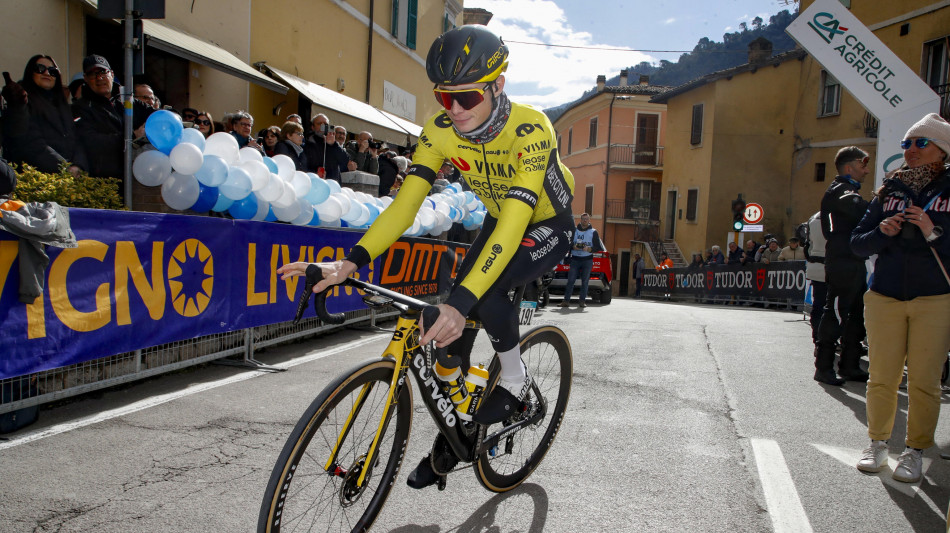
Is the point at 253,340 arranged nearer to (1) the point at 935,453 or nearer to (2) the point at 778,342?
(1) the point at 935,453

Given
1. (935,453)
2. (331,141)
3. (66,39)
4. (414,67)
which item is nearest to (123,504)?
(935,453)

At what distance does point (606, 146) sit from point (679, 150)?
32.8 ft

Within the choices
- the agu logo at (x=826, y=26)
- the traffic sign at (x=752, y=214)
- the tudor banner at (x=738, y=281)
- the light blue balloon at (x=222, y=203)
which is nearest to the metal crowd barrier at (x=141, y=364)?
the light blue balloon at (x=222, y=203)

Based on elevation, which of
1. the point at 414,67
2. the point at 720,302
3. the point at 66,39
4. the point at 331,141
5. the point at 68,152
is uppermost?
the point at 414,67

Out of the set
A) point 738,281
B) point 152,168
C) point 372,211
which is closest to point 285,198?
point 152,168

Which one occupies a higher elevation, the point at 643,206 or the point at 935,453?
the point at 643,206

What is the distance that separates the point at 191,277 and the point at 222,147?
70.1 inches

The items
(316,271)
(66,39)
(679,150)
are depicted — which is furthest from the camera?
(679,150)

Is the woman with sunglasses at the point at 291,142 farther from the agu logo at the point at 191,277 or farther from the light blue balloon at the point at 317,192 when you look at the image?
the agu logo at the point at 191,277

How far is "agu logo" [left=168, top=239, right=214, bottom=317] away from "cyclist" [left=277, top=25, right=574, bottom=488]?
9.97ft

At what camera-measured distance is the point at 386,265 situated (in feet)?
28.9

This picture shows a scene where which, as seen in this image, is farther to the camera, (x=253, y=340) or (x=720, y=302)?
(x=720, y=302)

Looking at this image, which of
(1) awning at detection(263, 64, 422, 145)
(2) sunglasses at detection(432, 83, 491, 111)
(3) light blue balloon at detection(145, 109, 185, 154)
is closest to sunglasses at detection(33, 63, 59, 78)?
(3) light blue balloon at detection(145, 109, 185, 154)

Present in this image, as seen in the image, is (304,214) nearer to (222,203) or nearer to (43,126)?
(222,203)
